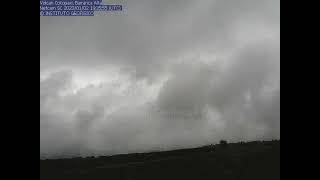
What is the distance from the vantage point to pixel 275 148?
1164 cm

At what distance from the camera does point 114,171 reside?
11711mm

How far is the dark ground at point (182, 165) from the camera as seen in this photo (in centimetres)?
1153

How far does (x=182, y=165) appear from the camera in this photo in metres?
11.9

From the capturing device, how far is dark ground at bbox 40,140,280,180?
454 inches
